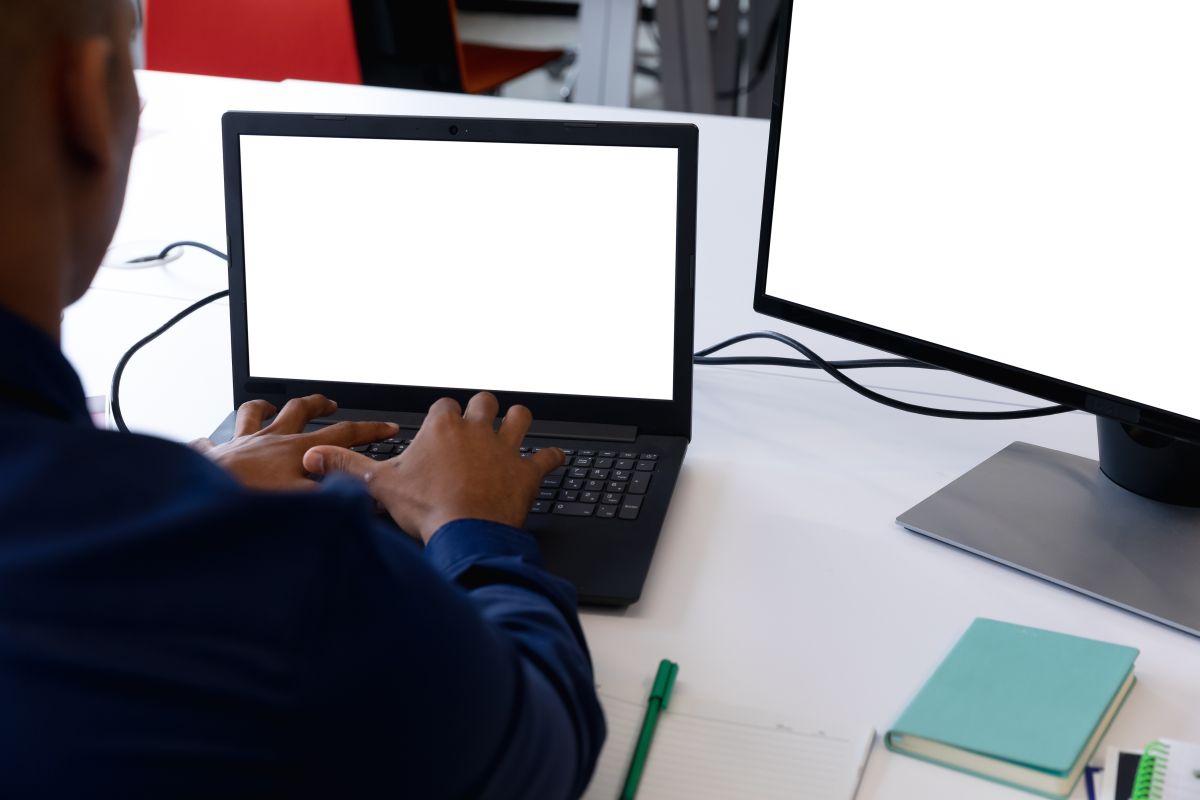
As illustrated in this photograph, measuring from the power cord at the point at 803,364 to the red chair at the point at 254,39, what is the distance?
3.80ft

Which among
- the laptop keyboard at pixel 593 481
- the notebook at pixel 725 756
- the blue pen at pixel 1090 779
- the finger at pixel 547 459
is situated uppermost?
the finger at pixel 547 459

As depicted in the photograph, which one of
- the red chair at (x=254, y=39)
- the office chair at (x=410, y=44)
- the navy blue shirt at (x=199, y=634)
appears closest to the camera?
the navy blue shirt at (x=199, y=634)

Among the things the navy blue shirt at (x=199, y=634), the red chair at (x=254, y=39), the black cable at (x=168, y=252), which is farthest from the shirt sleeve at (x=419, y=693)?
the red chair at (x=254, y=39)

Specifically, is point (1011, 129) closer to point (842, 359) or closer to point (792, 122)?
point (792, 122)

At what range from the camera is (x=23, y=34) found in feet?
1.38

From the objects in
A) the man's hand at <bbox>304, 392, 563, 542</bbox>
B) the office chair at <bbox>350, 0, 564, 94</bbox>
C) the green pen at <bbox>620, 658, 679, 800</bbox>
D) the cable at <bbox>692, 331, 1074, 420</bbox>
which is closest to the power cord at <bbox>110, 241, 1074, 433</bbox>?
the cable at <bbox>692, 331, 1074, 420</bbox>

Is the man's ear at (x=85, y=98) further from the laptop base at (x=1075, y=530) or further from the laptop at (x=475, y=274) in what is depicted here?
the laptop base at (x=1075, y=530)

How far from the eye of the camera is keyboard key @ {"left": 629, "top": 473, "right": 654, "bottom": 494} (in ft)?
2.79

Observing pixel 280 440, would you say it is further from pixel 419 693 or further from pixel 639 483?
pixel 419 693

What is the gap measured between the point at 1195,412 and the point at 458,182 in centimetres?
54

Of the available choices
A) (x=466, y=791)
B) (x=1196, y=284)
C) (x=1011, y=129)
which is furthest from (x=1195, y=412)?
(x=466, y=791)

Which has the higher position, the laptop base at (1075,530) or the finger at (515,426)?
the finger at (515,426)

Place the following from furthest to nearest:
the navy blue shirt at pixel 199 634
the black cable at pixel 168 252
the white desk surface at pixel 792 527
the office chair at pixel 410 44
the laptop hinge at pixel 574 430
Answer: the office chair at pixel 410 44 → the black cable at pixel 168 252 → the laptop hinge at pixel 574 430 → the white desk surface at pixel 792 527 → the navy blue shirt at pixel 199 634

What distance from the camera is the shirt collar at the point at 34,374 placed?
43cm
